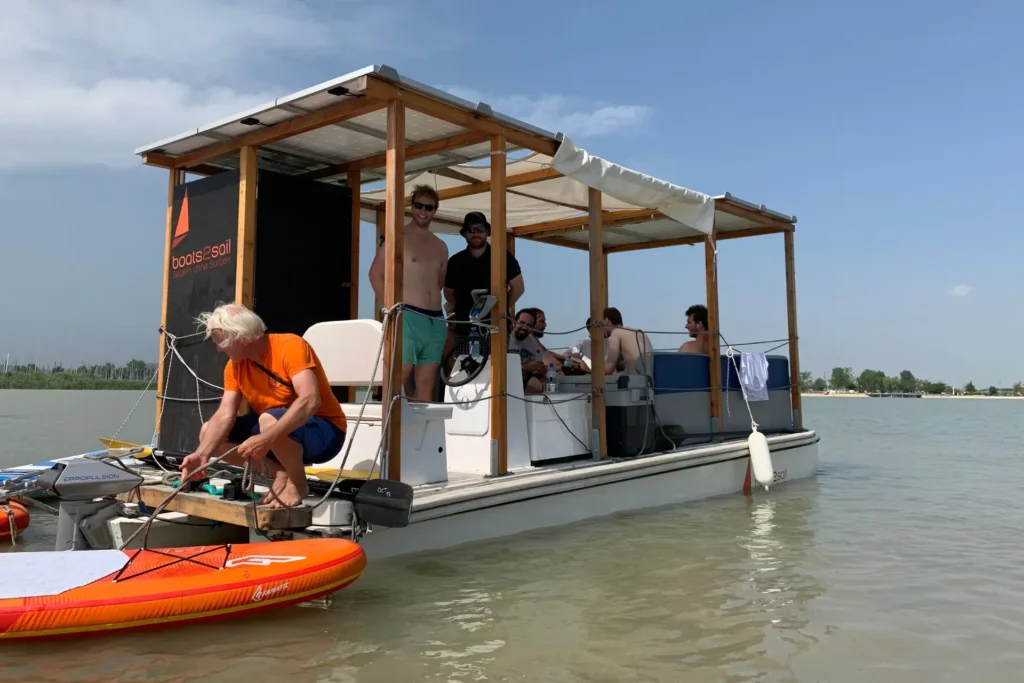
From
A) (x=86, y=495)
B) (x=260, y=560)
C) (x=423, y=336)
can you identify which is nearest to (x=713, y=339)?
(x=423, y=336)

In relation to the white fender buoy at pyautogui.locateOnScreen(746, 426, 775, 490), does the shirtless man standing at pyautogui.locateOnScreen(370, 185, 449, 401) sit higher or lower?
higher

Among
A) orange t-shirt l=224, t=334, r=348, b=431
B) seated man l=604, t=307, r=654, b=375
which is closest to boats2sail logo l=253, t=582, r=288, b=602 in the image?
orange t-shirt l=224, t=334, r=348, b=431

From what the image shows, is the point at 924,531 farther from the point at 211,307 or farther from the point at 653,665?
the point at 211,307

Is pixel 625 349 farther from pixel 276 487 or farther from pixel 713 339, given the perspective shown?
pixel 276 487

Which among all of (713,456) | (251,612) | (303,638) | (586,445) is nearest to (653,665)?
(303,638)

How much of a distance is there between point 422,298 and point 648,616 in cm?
284

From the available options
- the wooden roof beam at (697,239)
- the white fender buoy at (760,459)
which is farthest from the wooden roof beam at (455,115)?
the wooden roof beam at (697,239)

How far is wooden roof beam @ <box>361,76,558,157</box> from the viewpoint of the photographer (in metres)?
4.68

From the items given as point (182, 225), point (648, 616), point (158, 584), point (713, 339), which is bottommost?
point (648, 616)

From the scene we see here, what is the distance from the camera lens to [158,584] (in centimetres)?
347

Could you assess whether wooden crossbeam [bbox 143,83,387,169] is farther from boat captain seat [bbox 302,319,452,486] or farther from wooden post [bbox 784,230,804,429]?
wooden post [bbox 784,230,804,429]

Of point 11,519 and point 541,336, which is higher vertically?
point 541,336

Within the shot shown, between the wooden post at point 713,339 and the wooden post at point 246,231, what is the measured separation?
5000 mm

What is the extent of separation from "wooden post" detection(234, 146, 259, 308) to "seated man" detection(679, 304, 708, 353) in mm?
5000
